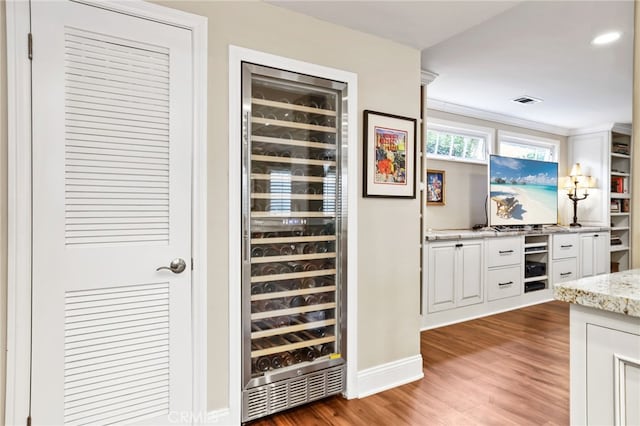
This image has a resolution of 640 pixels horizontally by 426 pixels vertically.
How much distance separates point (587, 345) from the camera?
2.83ft

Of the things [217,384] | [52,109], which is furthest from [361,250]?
[52,109]

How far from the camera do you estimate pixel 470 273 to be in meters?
3.90

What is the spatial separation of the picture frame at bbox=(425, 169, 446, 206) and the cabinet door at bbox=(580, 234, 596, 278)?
7.75ft

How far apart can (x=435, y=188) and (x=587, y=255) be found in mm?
2710

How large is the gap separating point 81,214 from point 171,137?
1.76ft

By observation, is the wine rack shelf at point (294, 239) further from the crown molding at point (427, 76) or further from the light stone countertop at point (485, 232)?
the crown molding at point (427, 76)

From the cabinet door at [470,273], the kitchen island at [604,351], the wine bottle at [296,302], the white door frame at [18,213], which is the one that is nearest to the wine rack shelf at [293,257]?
the wine bottle at [296,302]

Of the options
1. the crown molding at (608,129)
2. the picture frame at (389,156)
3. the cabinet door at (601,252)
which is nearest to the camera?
the picture frame at (389,156)

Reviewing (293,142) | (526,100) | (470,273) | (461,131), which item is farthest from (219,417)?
(526,100)

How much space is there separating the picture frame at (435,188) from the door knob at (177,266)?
3205 millimetres

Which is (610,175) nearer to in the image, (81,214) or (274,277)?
(274,277)

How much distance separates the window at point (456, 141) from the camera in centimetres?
441

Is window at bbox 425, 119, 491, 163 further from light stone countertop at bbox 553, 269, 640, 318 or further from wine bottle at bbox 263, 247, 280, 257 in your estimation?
light stone countertop at bbox 553, 269, 640, 318

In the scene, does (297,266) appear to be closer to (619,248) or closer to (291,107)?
(291,107)
